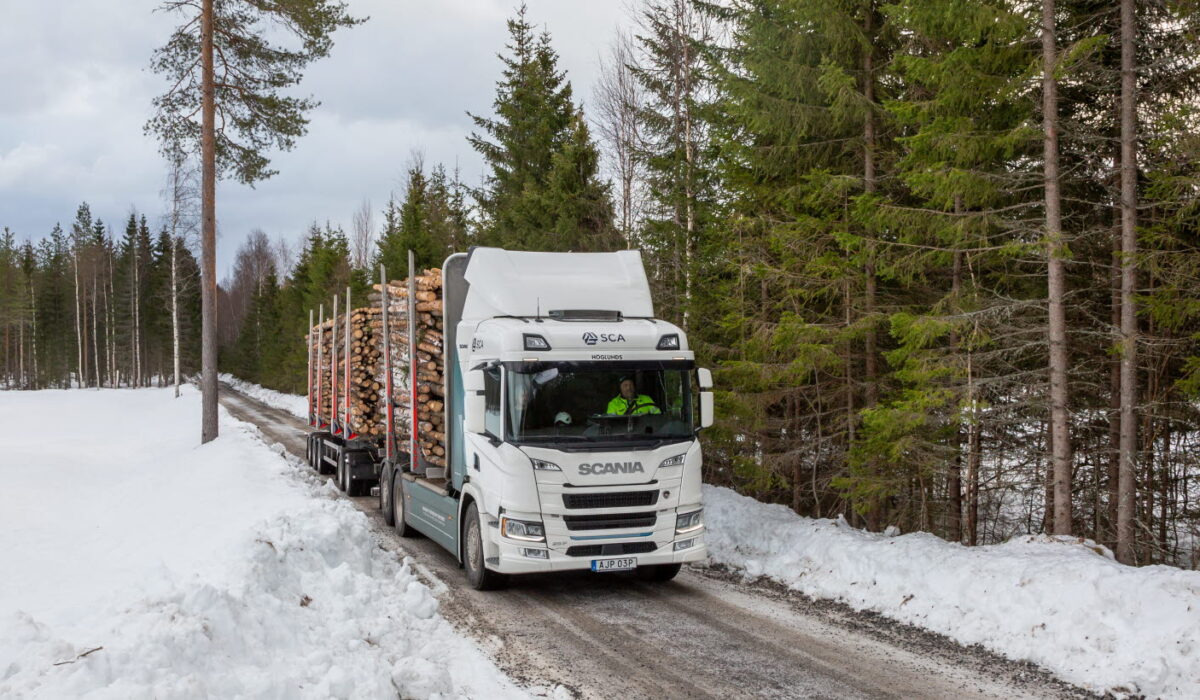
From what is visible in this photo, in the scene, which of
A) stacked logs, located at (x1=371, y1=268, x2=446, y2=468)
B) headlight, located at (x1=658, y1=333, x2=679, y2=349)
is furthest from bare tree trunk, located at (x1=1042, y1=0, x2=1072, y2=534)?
stacked logs, located at (x1=371, y1=268, x2=446, y2=468)

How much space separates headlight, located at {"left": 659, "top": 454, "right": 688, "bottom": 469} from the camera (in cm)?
813

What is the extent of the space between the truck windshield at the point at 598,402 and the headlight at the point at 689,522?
851 millimetres

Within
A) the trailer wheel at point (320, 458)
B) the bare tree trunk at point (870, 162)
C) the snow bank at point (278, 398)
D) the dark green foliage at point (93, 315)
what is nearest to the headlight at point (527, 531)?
the bare tree trunk at point (870, 162)

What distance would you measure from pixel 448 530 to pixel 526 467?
2.15 metres

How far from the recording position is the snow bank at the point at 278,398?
3634cm

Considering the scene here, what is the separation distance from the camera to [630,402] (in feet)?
27.3

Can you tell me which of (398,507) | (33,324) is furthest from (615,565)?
(33,324)

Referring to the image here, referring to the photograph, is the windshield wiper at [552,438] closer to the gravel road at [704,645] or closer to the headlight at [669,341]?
the headlight at [669,341]

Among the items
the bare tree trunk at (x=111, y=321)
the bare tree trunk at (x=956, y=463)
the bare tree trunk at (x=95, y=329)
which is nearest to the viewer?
the bare tree trunk at (x=956, y=463)

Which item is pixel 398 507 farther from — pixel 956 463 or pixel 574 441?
pixel 956 463

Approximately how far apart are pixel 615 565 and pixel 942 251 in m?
6.14

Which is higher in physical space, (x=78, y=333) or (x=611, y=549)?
(x=78, y=333)

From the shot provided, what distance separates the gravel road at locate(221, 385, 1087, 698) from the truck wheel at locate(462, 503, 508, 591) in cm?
14

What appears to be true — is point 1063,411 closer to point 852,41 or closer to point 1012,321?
point 1012,321
